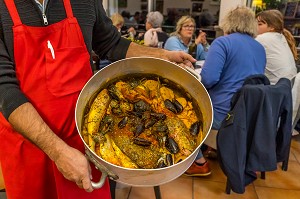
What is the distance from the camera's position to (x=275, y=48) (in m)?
2.32

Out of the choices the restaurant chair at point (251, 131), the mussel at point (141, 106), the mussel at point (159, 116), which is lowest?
the restaurant chair at point (251, 131)

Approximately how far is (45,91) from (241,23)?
1.56 metres

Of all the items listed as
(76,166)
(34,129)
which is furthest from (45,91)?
(76,166)

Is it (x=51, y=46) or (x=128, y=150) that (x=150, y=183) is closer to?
(x=128, y=150)

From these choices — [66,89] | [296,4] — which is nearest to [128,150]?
[66,89]

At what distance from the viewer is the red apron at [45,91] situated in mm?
789

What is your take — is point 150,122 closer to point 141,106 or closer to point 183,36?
point 141,106

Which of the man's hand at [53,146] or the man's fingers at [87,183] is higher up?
the man's hand at [53,146]

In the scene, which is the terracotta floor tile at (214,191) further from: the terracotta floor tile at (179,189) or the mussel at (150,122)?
the mussel at (150,122)

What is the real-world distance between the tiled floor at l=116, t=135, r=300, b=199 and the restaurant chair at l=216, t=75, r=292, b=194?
31 centimetres

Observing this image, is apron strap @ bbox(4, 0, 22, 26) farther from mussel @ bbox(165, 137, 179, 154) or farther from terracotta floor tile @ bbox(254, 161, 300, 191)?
terracotta floor tile @ bbox(254, 161, 300, 191)

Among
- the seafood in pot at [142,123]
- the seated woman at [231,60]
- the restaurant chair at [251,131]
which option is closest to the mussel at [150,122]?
the seafood in pot at [142,123]

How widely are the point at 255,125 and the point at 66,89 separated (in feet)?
3.91

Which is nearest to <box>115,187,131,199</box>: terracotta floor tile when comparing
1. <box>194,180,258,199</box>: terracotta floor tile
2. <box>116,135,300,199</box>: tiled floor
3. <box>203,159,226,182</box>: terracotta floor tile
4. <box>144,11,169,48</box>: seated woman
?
<box>116,135,300,199</box>: tiled floor
